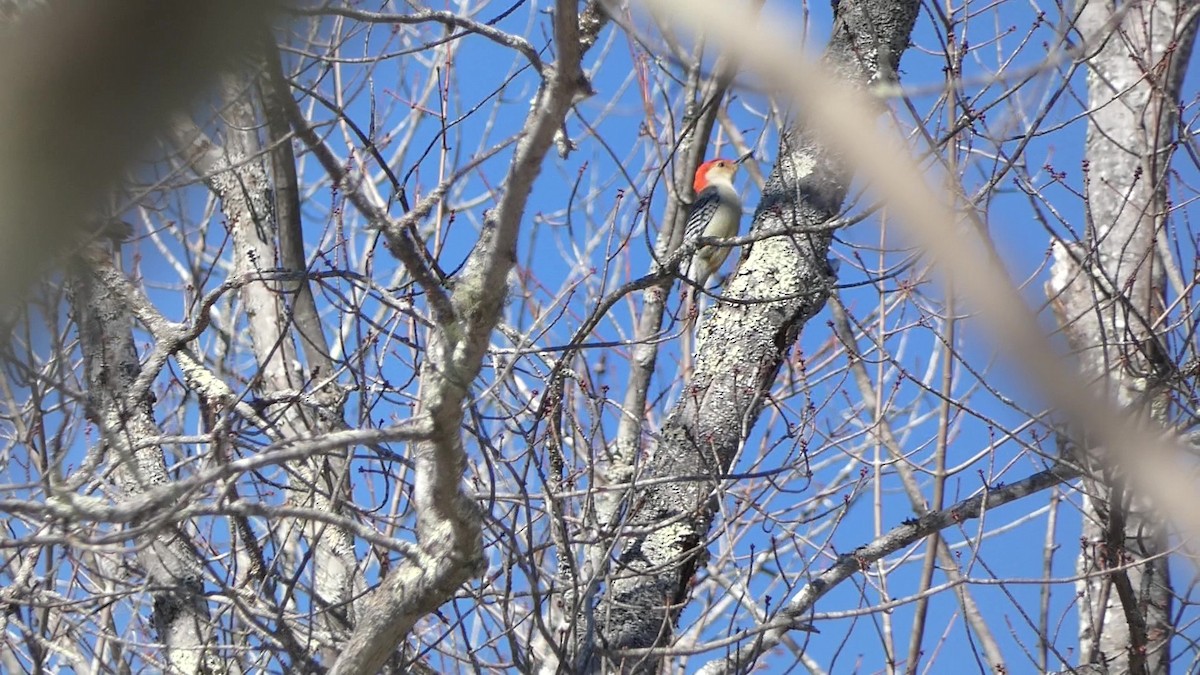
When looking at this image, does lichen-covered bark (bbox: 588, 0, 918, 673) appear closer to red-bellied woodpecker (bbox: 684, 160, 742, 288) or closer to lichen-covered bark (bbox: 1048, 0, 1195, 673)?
lichen-covered bark (bbox: 1048, 0, 1195, 673)

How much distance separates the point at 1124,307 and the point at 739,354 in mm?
1320

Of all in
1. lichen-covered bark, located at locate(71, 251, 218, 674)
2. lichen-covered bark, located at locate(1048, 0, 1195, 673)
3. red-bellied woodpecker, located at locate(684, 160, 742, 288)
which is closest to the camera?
lichen-covered bark, located at locate(1048, 0, 1195, 673)

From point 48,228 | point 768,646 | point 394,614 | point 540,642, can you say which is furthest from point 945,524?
point 48,228

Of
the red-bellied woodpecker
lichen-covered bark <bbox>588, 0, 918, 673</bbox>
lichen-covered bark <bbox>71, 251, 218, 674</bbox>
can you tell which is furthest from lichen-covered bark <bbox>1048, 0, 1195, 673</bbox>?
lichen-covered bark <bbox>71, 251, 218, 674</bbox>

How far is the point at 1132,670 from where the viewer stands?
155 inches

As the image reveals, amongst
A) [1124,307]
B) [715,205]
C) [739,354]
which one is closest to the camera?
[1124,307]

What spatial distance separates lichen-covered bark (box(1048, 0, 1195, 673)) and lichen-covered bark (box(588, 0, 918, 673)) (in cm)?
80

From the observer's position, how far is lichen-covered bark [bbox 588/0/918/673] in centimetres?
400

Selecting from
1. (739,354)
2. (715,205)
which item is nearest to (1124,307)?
(739,354)

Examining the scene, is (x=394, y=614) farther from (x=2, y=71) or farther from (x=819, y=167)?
(x=819, y=167)

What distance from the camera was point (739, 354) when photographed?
4277 mm

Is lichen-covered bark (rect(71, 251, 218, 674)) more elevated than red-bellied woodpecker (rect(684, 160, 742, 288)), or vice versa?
red-bellied woodpecker (rect(684, 160, 742, 288))

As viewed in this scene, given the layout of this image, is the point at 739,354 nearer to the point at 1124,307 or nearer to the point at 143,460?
the point at 1124,307

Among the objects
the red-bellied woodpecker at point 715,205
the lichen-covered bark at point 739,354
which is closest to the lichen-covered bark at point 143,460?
the lichen-covered bark at point 739,354
